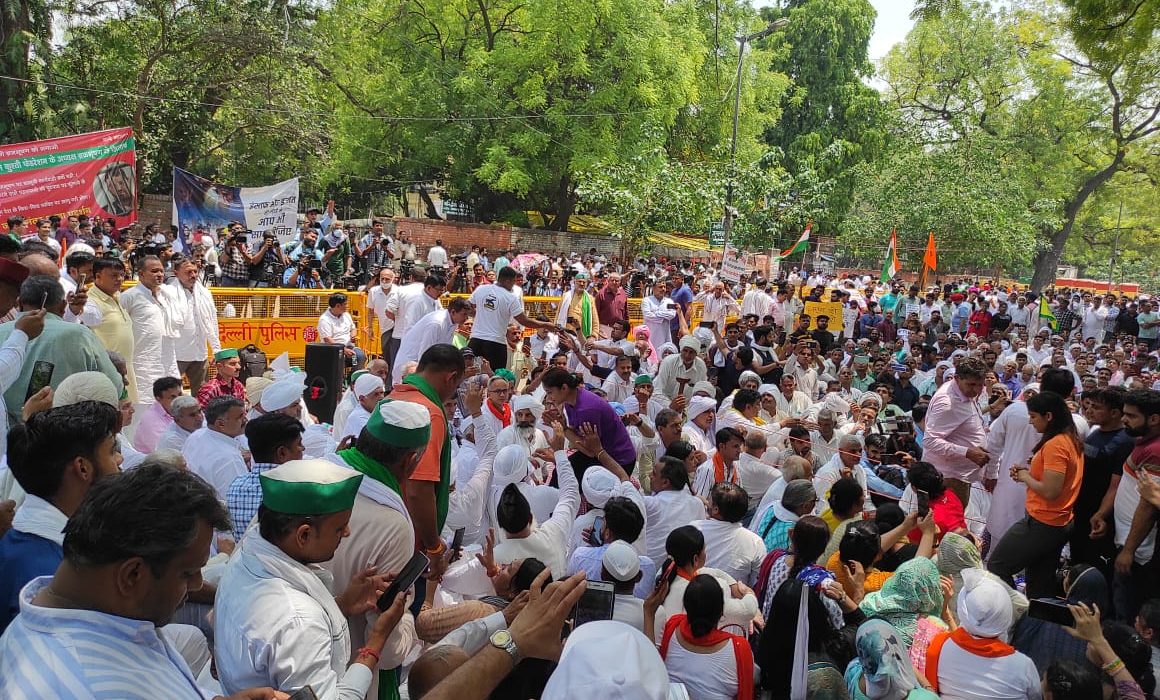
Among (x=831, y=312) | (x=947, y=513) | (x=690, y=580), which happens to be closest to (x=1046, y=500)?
(x=947, y=513)

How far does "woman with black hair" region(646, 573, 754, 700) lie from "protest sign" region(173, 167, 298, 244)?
14.0 m

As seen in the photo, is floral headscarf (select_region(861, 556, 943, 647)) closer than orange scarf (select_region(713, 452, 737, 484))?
Yes

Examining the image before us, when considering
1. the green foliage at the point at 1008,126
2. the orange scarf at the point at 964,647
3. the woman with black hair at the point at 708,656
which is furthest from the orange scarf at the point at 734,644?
the green foliage at the point at 1008,126

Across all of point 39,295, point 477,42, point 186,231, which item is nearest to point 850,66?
point 477,42

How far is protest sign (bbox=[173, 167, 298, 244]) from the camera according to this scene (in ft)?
52.2

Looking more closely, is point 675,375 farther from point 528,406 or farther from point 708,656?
point 708,656

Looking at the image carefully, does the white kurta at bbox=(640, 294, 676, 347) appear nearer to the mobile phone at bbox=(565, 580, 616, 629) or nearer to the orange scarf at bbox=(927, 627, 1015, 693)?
the orange scarf at bbox=(927, 627, 1015, 693)

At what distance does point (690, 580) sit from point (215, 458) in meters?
2.41

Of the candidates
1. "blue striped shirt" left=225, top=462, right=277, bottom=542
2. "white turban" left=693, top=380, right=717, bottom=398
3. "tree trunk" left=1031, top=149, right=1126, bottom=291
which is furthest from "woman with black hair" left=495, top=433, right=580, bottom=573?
"tree trunk" left=1031, top=149, right=1126, bottom=291

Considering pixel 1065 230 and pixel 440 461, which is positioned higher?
pixel 1065 230

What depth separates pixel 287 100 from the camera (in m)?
25.3

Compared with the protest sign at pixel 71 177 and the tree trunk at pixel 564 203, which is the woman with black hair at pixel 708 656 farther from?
the tree trunk at pixel 564 203

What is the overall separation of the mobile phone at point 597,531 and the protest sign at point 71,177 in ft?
44.2

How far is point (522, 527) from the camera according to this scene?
13.3 feet
